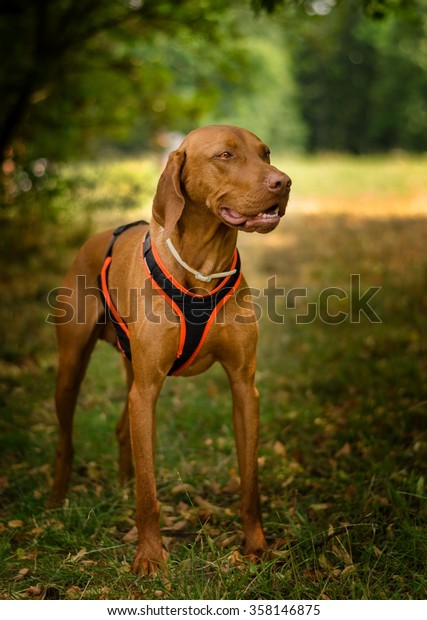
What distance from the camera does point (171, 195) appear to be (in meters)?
3.18

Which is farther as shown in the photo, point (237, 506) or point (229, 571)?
point (237, 506)

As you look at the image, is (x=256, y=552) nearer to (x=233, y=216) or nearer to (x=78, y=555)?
(x=78, y=555)

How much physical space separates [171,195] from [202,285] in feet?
1.44

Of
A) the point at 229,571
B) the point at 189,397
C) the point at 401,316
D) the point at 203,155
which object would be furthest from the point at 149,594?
the point at 401,316

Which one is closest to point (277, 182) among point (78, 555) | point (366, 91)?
point (78, 555)

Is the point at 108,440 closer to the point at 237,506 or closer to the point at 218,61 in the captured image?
the point at 237,506

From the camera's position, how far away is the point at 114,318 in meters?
3.82

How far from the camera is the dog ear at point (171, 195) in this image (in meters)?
3.15

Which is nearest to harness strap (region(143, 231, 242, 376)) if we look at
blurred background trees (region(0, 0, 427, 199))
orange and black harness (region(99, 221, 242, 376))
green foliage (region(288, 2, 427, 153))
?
orange and black harness (region(99, 221, 242, 376))

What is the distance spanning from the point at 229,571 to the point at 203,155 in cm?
180

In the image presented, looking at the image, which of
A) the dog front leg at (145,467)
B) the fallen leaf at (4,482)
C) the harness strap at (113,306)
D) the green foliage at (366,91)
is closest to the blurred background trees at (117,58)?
the harness strap at (113,306)

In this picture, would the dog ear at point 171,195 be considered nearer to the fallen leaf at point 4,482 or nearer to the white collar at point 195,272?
the white collar at point 195,272

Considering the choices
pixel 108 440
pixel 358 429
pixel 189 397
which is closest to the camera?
pixel 358 429

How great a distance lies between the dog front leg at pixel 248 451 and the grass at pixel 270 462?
10 centimetres
